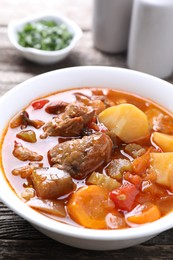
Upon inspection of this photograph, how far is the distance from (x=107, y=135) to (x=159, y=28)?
5.41 ft

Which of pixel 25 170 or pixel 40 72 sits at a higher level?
pixel 25 170

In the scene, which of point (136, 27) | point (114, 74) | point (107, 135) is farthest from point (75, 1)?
point (107, 135)

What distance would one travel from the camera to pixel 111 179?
2.59 meters

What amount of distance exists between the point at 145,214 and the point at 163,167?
34 centimetres

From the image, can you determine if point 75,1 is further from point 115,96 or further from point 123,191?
point 123,191

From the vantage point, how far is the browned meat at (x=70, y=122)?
9.38 feet

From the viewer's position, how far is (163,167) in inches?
104

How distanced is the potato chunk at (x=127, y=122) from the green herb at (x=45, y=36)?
1.59 meters

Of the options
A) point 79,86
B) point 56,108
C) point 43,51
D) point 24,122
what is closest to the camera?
point 24,122

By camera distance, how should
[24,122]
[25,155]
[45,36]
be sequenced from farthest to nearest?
[45,36]
[24,122]
[25,155]

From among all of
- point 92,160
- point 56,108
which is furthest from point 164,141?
point 56,108

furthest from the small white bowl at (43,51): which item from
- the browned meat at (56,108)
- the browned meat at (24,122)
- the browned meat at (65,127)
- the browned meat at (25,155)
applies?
the browned meat at (25,155)

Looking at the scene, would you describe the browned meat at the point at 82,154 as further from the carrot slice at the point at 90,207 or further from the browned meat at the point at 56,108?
the browned meat at the point at 56,108

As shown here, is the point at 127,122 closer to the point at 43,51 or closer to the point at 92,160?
the point at 92,160
